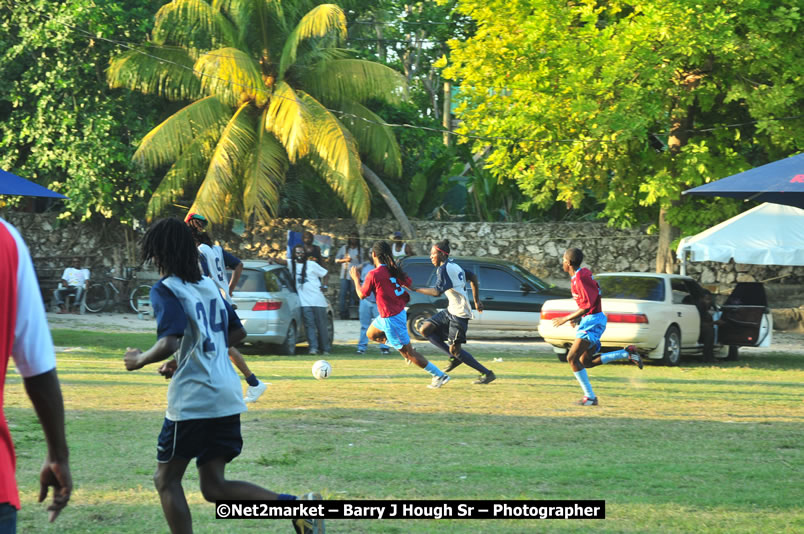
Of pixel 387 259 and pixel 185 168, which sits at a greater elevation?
pixel 185 168

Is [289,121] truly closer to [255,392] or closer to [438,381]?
[438,381]

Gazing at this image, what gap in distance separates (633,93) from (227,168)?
9.98 meters

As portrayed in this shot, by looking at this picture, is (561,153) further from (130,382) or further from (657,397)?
(130,382)

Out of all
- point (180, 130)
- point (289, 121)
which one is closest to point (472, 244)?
point (289, 121)

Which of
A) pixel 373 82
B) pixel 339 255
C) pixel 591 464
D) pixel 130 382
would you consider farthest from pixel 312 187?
pixel 591 464

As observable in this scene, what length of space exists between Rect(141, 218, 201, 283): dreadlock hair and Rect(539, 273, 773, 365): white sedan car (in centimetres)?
1198

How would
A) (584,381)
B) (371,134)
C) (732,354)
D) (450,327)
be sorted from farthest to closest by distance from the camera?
1. (371,134)
2. (732,354)
3. (450,327)
4. (584,381)

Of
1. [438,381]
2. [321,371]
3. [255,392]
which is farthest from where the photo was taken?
[321,371]

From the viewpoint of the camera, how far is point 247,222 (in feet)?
→ 88.3

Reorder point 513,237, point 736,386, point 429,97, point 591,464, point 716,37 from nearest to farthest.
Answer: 1. point 591,464
2. point 736,386
3. point 716,37
4. point 513,237
5. point 429,97

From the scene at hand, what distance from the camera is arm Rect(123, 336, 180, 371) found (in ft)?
16.3

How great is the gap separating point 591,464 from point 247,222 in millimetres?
19877

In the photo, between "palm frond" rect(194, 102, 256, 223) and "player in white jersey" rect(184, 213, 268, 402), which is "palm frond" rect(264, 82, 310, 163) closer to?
"palm frond" rect(194, 102, 256, 223)

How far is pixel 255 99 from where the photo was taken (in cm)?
2595
